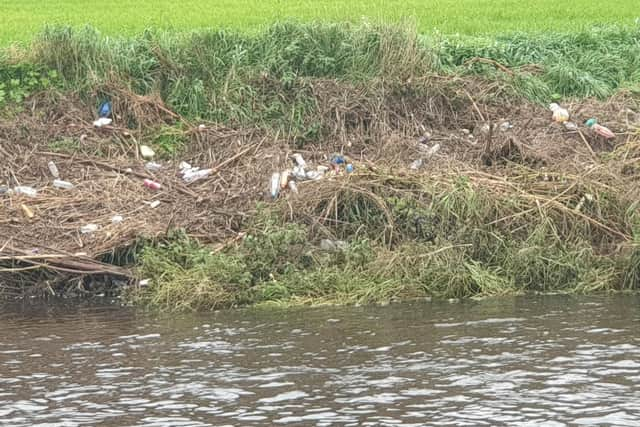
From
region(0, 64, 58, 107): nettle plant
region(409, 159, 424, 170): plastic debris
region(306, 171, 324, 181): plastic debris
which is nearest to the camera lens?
region(306, 171, 324, 181): plastic debris

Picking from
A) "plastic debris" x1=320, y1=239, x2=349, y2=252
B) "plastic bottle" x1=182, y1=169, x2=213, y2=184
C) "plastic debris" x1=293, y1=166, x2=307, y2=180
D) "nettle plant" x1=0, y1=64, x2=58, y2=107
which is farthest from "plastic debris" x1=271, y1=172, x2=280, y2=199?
"nettle plant" x1=0, y1=64, x2=58, y2=107

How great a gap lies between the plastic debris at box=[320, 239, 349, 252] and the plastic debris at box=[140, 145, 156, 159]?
302 centimetres

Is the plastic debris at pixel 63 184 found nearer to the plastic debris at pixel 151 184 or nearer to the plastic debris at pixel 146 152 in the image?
the plastic debris at pixel 151 184

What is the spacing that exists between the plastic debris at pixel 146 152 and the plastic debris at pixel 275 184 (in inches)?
68.4

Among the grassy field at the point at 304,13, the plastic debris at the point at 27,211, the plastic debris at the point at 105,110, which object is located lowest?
the plastic debris at the point at 27,211

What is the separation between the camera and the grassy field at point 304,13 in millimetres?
20359

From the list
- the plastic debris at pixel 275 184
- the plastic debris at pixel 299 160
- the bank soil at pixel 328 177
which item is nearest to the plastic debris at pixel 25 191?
the bank soil at pixel 328 177

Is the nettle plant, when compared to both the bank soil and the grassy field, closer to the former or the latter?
the bank soil

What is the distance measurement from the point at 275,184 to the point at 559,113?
13.2ft

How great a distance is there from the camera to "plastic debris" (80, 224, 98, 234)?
12172 mm

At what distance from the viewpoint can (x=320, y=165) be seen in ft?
45.3

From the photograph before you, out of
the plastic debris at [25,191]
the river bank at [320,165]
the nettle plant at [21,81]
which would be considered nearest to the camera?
the river bank at [320,165]

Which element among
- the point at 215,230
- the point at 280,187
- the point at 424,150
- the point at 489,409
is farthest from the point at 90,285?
the point at 489,409

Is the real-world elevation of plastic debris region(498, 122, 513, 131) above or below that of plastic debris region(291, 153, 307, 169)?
above
